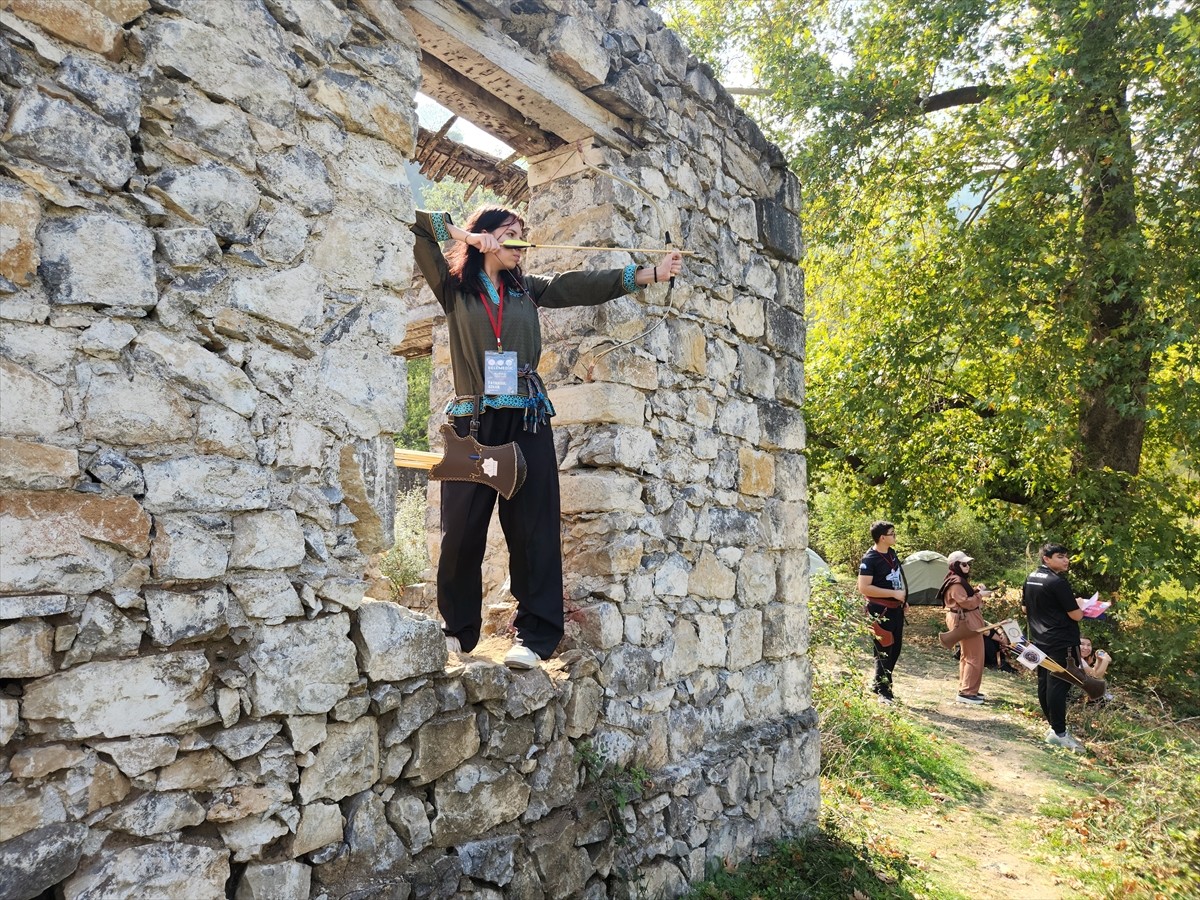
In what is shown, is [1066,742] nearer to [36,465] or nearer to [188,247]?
[188,247]

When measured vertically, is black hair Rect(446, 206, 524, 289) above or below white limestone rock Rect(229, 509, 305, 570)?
above

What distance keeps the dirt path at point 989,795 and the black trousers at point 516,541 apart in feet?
8.47

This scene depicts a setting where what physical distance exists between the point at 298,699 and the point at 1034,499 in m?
8.78

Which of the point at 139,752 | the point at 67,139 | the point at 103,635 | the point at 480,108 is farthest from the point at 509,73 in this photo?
the point at 139,752

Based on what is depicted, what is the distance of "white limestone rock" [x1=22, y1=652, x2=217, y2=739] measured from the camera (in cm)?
172

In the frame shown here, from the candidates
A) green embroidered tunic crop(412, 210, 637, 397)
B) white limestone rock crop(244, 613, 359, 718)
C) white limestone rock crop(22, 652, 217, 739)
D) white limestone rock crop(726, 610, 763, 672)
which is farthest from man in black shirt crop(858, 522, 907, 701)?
white limestone rock crop(22, 652, 217, 739)

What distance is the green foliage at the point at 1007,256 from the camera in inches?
274

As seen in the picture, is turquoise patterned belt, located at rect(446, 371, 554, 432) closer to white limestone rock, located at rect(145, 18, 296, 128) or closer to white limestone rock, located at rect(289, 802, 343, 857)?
white limestone rock, located at rect(145, 18, 296, 128)

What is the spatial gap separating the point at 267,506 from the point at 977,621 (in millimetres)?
6751

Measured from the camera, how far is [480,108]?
3.28m

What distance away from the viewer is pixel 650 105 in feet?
11.6

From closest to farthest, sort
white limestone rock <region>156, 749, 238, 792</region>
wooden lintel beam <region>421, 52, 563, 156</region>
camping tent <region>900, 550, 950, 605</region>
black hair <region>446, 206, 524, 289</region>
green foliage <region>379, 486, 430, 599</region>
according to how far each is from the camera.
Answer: white limestone rock <region>156, 749, 238, 792</region>, black hair <region>446, 206, 524, 289</region>, wooden lintel beam <region>421, 52, 563, 156</region>, green foliage <region>379, 486, 430, 599</region>, camping tent <region>900, 550, 950, 605</region>

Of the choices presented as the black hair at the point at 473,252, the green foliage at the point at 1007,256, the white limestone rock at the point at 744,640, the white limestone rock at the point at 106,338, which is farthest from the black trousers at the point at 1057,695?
the white limestone rock at the point at 106,338

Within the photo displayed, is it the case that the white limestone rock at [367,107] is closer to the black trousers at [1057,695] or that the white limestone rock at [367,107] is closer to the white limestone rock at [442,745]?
the white limestone rock at [442,745]
